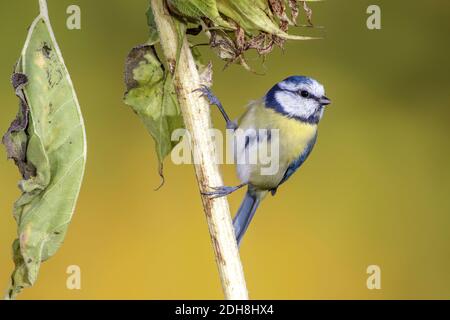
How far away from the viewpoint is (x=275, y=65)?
2.25 meters

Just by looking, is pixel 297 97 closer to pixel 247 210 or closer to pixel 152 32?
pixel 247 210

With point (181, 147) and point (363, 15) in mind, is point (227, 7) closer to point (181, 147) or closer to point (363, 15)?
point (181, 147)

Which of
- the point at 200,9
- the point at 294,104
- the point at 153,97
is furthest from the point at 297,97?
the point at 200,9

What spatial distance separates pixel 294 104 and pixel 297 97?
2 cm

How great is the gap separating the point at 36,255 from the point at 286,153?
96cm

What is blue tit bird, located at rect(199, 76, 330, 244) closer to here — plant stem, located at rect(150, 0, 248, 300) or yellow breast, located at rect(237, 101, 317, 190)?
yellow breast, located at rect(237, 101, 317, 190)

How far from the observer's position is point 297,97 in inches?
69.9

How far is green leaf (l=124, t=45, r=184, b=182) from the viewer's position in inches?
37.8

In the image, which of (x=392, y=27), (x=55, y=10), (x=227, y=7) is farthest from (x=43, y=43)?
(x=392, y=27)

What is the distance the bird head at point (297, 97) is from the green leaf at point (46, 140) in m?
0.95

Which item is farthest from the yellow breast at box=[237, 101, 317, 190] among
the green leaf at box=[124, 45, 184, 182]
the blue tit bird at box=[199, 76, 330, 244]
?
the green leaf at box=[124, 45, 184, 182]

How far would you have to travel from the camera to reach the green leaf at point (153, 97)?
96cm

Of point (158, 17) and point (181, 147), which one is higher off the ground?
point (158, 17)

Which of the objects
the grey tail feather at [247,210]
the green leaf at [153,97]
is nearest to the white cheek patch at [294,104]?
the grey tail feather at [247,210]
